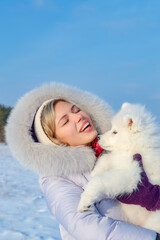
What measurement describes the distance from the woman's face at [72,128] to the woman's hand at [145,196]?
700mm

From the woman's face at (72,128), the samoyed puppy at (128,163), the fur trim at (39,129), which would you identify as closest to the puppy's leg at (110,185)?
the samoyed puppy at (128,163)

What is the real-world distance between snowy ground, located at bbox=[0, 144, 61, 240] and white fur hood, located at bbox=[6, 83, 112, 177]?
2832 millimetres

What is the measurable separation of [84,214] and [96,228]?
13 cm

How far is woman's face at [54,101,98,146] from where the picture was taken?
2709 mm

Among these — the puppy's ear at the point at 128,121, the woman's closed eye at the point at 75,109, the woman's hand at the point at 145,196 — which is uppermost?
the woman's closed eye at the point at 75,109

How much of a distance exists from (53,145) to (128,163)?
2.27ft

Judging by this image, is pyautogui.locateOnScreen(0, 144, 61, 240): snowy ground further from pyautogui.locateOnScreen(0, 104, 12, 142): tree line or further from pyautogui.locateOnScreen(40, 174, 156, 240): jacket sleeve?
pyautogui.locateOnScreen(0, 104, 12, 142): tree line

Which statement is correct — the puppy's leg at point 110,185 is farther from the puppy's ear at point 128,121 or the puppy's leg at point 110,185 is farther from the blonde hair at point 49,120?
the blonde hair at point 49,120

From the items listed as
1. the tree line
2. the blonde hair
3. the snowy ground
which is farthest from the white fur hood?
the tree line

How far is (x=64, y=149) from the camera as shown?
2.53 metres

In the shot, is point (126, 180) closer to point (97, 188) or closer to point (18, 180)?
point (97, 188)

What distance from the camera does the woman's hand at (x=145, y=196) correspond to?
2121 mm

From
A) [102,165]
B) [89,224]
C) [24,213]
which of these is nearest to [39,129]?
[102,165]

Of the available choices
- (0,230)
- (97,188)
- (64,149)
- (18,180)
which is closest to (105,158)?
(64,149)
